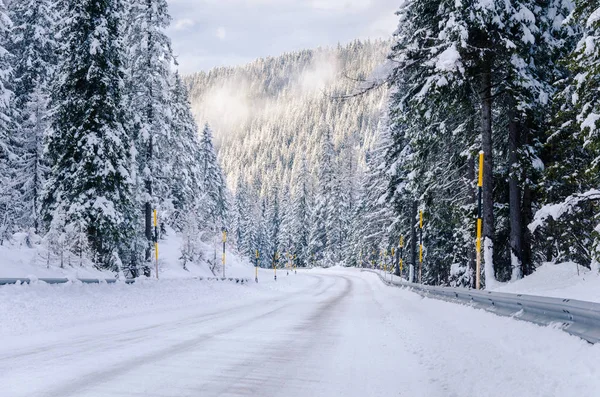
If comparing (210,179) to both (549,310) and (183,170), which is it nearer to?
(183,170)

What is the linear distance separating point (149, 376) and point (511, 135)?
49.6 feet

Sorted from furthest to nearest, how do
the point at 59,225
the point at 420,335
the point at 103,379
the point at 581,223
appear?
1. the point at 59,225
2. the point at 581,223
3. the point at 420,335
4. the point at 103,379

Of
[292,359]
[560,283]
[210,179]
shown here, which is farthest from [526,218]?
[210,179]

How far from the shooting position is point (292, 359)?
612 cm

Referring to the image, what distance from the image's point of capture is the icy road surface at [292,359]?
4434 mm

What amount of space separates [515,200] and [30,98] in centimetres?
3157

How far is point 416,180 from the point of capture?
23359mm

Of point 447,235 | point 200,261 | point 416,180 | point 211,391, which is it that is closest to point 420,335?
point 211,391

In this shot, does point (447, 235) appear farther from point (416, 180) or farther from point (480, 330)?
point (480, 330)

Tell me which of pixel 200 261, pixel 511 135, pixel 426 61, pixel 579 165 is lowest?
pixel 200 261

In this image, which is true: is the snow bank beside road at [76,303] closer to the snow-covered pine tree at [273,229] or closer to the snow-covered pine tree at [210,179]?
the snow-covered pine tree at [210,179]

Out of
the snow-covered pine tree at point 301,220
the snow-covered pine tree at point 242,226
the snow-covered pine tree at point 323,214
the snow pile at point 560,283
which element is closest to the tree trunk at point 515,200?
the snow pile at point 560,283

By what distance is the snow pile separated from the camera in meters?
9.81

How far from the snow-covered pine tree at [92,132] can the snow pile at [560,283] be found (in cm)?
1592
